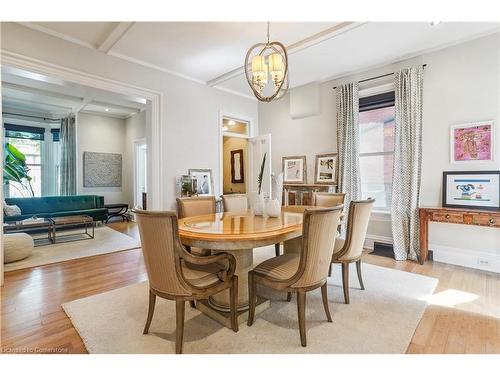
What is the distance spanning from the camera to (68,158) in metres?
6.69

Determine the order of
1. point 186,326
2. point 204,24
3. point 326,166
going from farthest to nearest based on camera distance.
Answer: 1. point 326,166
2. point 204,24
3. point 186,326

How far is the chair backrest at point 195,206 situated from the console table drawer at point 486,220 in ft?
10.2

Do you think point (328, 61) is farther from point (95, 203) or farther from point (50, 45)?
point (95, 203)

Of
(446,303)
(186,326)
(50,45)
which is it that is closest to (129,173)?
(50,45)

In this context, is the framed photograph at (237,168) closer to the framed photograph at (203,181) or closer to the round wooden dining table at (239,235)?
the framed photograph at (203,181)

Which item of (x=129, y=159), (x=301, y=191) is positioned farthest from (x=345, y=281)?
(x=129, y=159)

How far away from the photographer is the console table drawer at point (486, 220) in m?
2.88

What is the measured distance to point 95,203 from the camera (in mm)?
6172

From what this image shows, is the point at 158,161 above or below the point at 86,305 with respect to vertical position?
above

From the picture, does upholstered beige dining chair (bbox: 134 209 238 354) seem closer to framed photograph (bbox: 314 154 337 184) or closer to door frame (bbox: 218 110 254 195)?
framed photograph (bbox: 314 154 337 184)

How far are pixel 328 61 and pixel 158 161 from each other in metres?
3.07

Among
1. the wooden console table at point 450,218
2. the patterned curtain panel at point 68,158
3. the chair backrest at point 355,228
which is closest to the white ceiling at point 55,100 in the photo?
the patterned curtain panel at point 68,158

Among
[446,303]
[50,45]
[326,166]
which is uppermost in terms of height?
[50,45]

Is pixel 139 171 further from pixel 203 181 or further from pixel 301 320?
pixel 301 320
